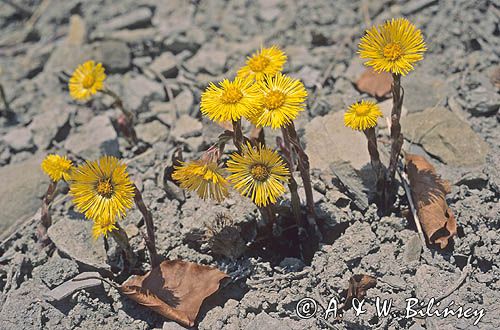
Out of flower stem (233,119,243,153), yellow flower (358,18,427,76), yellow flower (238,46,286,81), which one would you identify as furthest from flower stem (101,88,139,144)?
yellow flower (358,18,427,76)

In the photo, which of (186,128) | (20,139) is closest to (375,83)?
(186,128)

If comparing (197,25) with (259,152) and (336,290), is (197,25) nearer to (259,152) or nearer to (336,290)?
(259,152)

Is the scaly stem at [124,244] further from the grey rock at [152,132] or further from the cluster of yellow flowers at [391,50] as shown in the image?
the cluster of yellow flowers at [391,50]

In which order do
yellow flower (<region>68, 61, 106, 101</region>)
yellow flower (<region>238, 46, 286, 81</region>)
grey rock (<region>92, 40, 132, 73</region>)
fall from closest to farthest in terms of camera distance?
yellow flower (<region>238, 46, 286, 81</region>), yellow flower (<region>68, 61, 106, 101</region>), grey rock (<region>92, 40, 132, 73</region>)

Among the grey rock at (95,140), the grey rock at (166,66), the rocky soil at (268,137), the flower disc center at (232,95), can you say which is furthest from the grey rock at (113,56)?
the flower disc center at (232,95)

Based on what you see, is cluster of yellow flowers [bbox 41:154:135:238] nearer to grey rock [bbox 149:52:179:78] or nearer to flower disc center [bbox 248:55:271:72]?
flower disc center [bbox 248:55:271:72]

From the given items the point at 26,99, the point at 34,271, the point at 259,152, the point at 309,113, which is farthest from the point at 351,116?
the point at 26,99
